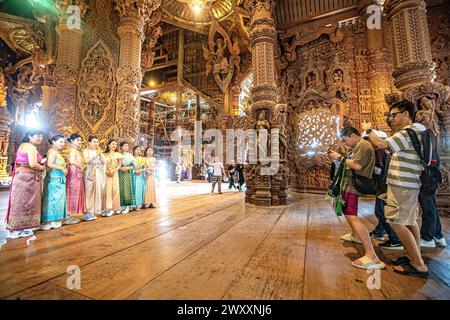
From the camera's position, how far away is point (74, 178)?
327 centimetres

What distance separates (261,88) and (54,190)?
4706 millimetres

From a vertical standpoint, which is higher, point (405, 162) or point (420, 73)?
point (420, 73)

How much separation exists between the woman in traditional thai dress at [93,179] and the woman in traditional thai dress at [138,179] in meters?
0.69

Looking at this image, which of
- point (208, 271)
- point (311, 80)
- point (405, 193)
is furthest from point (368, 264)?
point (311, 80)

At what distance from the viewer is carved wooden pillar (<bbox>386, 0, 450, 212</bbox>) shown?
2.88 m

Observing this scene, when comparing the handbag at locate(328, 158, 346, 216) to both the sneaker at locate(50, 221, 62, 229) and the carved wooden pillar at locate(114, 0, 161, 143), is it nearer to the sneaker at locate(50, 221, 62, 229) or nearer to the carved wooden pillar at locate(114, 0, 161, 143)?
the sneaker at locate(50, 221, 62, 229)

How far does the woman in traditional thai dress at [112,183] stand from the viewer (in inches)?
149

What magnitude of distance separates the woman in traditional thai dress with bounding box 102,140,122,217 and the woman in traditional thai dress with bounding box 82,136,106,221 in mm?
119

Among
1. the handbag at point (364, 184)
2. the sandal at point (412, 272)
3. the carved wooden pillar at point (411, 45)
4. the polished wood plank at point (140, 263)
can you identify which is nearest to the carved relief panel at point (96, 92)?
the polished wood plank at point (140, 263)

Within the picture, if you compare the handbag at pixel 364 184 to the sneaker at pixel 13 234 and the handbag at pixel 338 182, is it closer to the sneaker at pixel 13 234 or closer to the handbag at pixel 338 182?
the handbag at pixel 338 182

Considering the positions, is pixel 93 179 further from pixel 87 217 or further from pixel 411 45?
pixel 411 45

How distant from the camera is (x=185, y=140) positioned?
61.8ft

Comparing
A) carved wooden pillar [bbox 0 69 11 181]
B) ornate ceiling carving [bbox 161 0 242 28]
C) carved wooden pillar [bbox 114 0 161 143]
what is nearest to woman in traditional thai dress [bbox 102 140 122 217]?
carved wooden pillar [bbox 114 0 161 143]

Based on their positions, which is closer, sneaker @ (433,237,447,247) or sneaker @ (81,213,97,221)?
sneaker @ (433,237,447,247)
